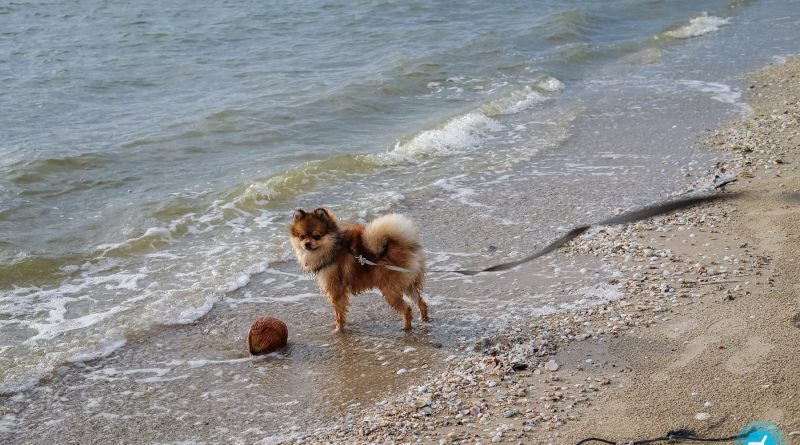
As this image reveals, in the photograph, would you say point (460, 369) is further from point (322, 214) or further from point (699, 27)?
point (699, 27)

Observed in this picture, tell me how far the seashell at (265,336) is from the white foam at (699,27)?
58.2 feet

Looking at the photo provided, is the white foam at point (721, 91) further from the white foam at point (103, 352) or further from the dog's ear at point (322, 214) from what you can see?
the white foam at point (103, 352)

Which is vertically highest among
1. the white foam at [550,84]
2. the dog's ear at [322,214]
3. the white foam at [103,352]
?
the dog's ear at [322,214]

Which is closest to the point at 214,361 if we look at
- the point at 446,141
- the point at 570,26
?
the point at 446,141

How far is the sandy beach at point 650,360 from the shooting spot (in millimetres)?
5027

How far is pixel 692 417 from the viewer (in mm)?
4898

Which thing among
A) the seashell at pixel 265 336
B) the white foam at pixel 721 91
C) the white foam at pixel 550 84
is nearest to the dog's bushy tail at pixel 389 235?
the seashell at pixel 265 336

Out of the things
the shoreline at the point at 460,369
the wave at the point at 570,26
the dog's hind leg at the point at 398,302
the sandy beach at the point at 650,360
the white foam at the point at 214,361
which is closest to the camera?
the sandy beach at the point at 650,360

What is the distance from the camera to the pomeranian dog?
6992 mm

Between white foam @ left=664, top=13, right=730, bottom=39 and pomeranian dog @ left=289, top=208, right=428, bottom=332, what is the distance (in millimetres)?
17008

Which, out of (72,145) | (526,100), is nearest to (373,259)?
(72,145)

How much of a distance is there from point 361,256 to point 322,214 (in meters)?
0.49

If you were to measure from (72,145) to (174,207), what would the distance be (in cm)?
343

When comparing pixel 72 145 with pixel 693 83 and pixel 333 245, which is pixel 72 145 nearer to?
pixel 333 245
